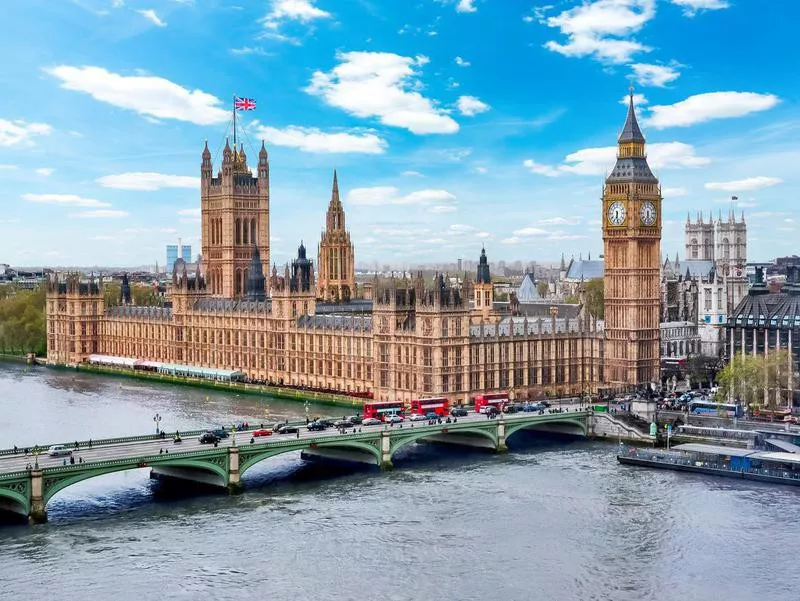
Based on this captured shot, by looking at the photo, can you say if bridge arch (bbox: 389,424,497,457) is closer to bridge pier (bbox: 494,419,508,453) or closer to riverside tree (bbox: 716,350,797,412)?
bridge pier (bbox: 494,419,508,453)

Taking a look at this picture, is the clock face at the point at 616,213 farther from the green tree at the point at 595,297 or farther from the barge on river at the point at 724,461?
the green tree at the point at 595,297

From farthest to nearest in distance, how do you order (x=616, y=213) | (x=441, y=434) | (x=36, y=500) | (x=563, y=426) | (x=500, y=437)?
(x=616, y=213) < (x=563, y=426) < (x=441, y=434) < (x=500, y=437) < (x=36, y=500)

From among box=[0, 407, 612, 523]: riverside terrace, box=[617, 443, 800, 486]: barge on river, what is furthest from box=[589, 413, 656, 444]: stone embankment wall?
box=[617, 443, 800, 486]: barge on river

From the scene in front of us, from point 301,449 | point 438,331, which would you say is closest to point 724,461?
point 301,449

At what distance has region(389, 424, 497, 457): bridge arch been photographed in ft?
279

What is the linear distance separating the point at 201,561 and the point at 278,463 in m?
26.3

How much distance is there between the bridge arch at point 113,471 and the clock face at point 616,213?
54.6 meters

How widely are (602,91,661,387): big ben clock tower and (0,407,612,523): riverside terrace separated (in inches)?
695

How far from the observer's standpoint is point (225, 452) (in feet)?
246

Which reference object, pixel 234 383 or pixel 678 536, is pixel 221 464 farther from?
pixel 234 383

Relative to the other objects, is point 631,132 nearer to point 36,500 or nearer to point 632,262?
point 632,262

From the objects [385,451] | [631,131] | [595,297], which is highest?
[631,131]

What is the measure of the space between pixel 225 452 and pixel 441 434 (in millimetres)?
24364

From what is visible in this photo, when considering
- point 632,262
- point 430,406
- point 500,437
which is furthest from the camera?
point 632,262
